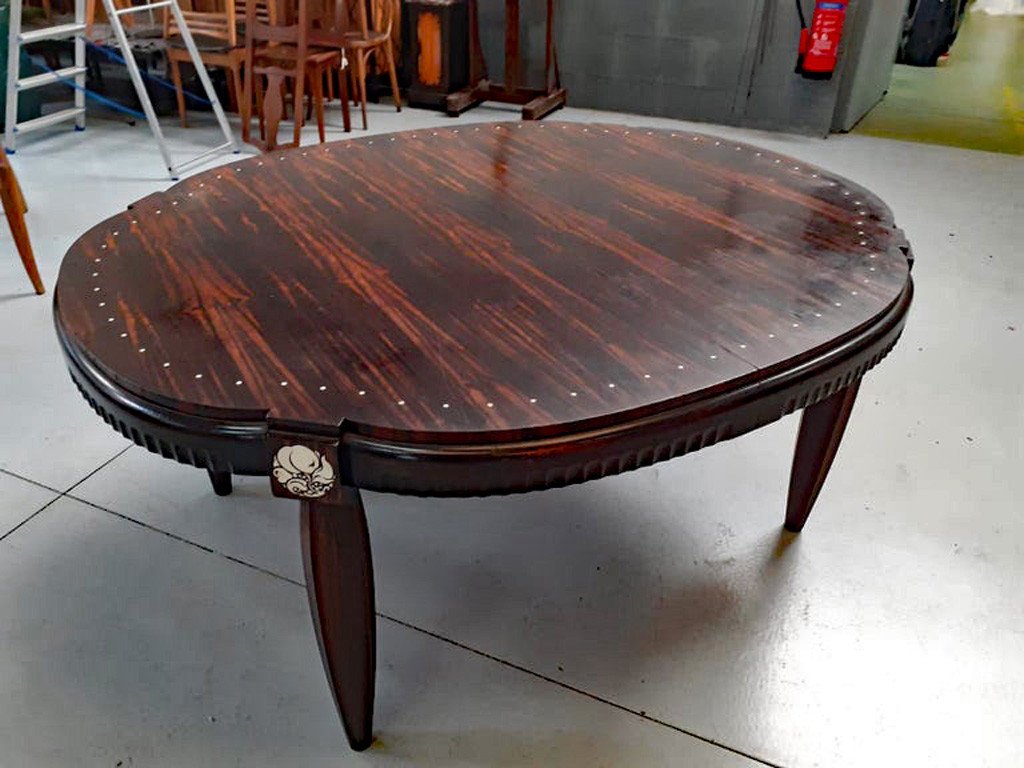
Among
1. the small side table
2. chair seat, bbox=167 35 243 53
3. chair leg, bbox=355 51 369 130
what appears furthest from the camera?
the small side table

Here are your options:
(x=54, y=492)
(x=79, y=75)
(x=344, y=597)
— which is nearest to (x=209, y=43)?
(x=79, y=75)

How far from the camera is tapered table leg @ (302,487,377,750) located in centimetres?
110

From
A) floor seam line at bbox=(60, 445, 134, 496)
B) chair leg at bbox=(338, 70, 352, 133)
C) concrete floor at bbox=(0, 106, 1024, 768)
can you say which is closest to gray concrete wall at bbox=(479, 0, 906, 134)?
chair leg at bbox=(338, 70, 352, 133)

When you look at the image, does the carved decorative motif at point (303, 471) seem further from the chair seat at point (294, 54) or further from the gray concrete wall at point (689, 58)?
the gray concrete wall at point (689, 58)

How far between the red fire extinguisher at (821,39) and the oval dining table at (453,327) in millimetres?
2937

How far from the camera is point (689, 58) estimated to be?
4.69 metres

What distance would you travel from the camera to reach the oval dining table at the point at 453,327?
98 cm

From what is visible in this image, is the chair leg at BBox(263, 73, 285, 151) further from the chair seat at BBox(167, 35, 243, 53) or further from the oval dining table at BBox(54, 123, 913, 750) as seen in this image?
the oval dining table at BBox(54, 123, 913, 750)

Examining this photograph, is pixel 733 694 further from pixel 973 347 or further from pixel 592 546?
pixel 973 347

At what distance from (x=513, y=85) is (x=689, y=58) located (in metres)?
1.00

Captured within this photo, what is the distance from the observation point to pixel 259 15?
176 inches

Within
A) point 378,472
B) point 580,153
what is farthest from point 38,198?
point 378,472

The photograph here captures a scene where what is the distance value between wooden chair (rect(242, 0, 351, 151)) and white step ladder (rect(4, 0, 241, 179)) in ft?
0.71

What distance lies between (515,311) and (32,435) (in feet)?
4.59
